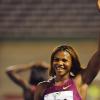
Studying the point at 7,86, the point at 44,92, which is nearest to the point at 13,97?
the point at 7,86

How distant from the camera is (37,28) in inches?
653

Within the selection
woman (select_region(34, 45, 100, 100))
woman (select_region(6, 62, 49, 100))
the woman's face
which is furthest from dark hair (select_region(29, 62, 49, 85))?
the woman's face

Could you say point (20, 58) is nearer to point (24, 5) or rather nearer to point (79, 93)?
point (24, 5)

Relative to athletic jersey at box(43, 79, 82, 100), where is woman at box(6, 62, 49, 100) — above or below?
below

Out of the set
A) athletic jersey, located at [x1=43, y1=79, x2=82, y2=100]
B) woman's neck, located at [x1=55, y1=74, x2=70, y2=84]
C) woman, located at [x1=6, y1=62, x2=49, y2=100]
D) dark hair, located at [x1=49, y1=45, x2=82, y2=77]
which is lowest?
woman, located at [x1=6, y1=62, x2=49, y2=100]

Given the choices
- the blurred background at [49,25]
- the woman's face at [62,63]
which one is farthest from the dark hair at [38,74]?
the blurred background at [49,25]

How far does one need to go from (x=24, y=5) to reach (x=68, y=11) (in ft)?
3.10

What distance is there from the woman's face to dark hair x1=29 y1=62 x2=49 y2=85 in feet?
7.23

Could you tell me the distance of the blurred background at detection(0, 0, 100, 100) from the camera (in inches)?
648

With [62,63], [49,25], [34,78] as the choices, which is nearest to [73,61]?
[62,63]

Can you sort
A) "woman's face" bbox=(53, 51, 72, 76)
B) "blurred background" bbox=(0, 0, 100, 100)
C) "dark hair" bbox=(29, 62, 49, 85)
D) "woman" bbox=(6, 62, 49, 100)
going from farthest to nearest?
"blurred background" bbox=(0, 0, 100, 100) → "dark hair" bbox=(29, 62, 49, 85) → "woman" bbox=(6, 62, 49, 100) → "woman's face" bbox=(53, 51, 72, 76)

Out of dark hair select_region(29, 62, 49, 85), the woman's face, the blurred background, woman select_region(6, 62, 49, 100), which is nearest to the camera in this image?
the woman's face

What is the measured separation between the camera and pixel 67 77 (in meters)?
6.77

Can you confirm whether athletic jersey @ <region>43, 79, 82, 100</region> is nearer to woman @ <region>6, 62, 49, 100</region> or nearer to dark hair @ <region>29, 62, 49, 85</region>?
woman @ <region>6, 62, 49, 100</region>
